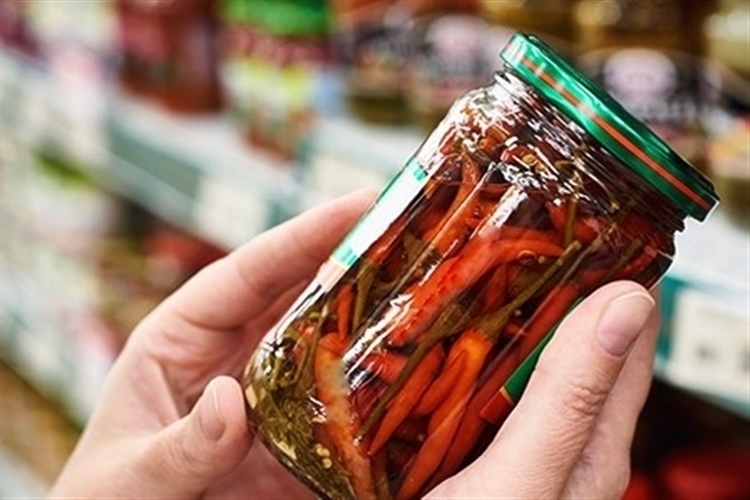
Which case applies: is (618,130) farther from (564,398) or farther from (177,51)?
(177,51)

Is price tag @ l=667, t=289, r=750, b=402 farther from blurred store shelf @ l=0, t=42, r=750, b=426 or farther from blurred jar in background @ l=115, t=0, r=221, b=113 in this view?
blurred jar in background @ l=115, t=0, r=221, b=113

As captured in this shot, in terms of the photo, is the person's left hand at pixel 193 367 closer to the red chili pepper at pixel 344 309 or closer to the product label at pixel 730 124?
the red chili pepper at pixel 344 309

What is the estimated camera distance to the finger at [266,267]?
88cm

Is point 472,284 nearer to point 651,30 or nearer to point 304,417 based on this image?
point 304,417

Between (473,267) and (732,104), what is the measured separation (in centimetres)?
41

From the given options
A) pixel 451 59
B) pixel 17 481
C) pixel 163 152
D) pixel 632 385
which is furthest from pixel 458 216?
pixel 17 481

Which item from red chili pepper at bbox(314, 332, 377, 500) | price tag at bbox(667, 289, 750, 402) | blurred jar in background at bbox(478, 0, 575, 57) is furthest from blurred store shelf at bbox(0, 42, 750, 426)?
red chili pepper at bbox(314, 332, 377, 500)

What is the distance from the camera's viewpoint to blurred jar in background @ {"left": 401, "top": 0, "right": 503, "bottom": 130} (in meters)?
1.23

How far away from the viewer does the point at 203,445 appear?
762mm

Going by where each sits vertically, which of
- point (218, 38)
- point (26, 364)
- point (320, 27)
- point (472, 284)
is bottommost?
point (26, 364)

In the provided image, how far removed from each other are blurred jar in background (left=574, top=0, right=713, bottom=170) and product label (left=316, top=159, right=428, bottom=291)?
39cm

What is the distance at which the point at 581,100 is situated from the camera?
652mm

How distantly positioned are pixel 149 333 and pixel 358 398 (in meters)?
0.31

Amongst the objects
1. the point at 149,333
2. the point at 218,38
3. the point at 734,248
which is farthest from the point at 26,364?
the point at 734,248
